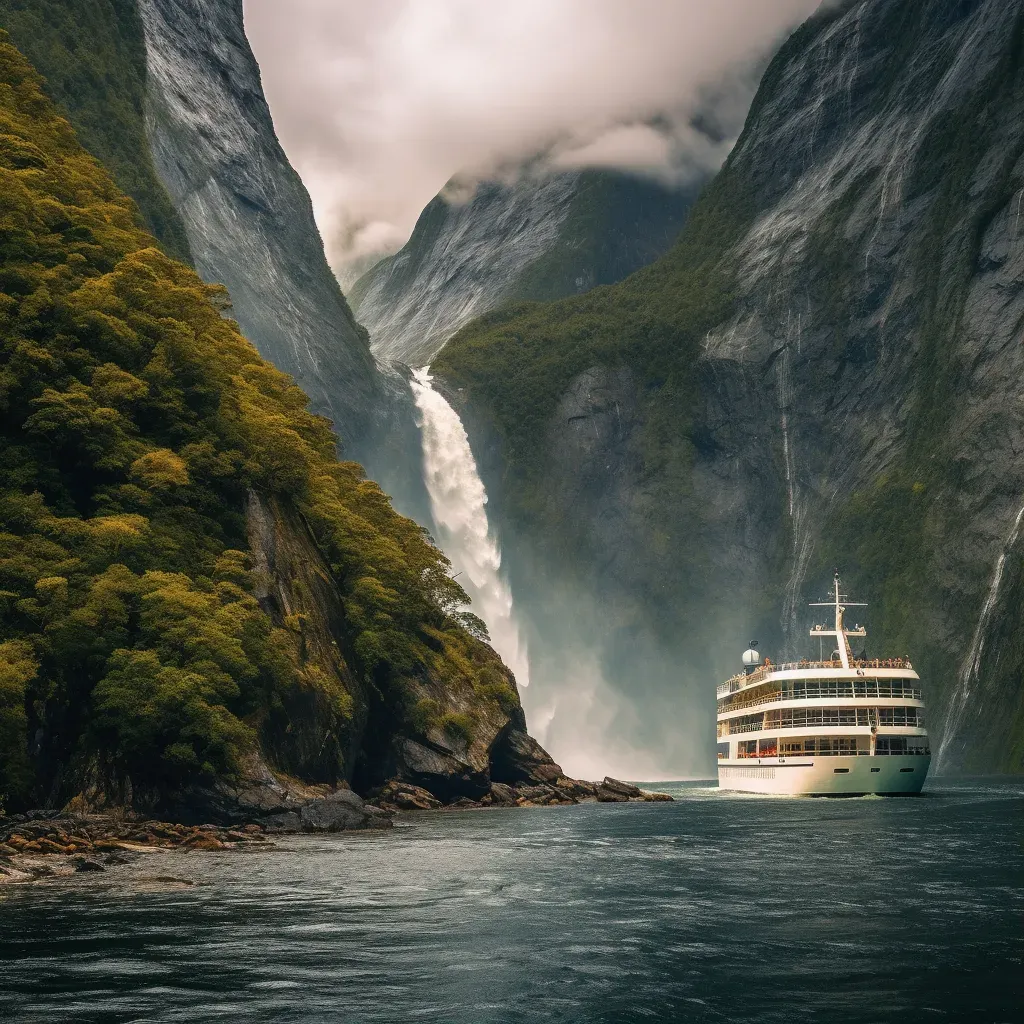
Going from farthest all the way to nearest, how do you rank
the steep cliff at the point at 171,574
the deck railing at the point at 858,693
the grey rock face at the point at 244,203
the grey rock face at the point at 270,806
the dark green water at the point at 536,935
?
the grey rock face at the point at 244,203, the deck railing at the point at 858,693, the grey rock face at the point at 270,806, the steep cliff at the point at 171,574, the dark green water at the point at 536,935

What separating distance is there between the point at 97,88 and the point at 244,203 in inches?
1556

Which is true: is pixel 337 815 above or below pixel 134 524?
below

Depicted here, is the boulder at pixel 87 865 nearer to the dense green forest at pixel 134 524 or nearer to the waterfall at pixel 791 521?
the dense green forest at pixel 134 524

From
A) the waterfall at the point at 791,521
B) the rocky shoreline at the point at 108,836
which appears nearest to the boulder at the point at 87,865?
the rocky shoreline at the point at 108,836

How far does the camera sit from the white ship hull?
7938 cm

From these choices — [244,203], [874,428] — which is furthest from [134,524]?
[874,428]

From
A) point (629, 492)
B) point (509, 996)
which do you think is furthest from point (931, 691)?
point (509, 996)

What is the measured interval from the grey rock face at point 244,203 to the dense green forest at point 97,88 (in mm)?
11886

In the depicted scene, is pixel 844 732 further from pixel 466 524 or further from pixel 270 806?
pixel 466 524

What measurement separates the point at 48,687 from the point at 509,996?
38.1 metres

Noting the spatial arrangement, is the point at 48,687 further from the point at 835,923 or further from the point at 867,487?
the point at 867,487

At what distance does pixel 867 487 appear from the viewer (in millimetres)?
164375

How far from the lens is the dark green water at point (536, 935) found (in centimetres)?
2191

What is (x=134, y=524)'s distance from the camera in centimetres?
6119
